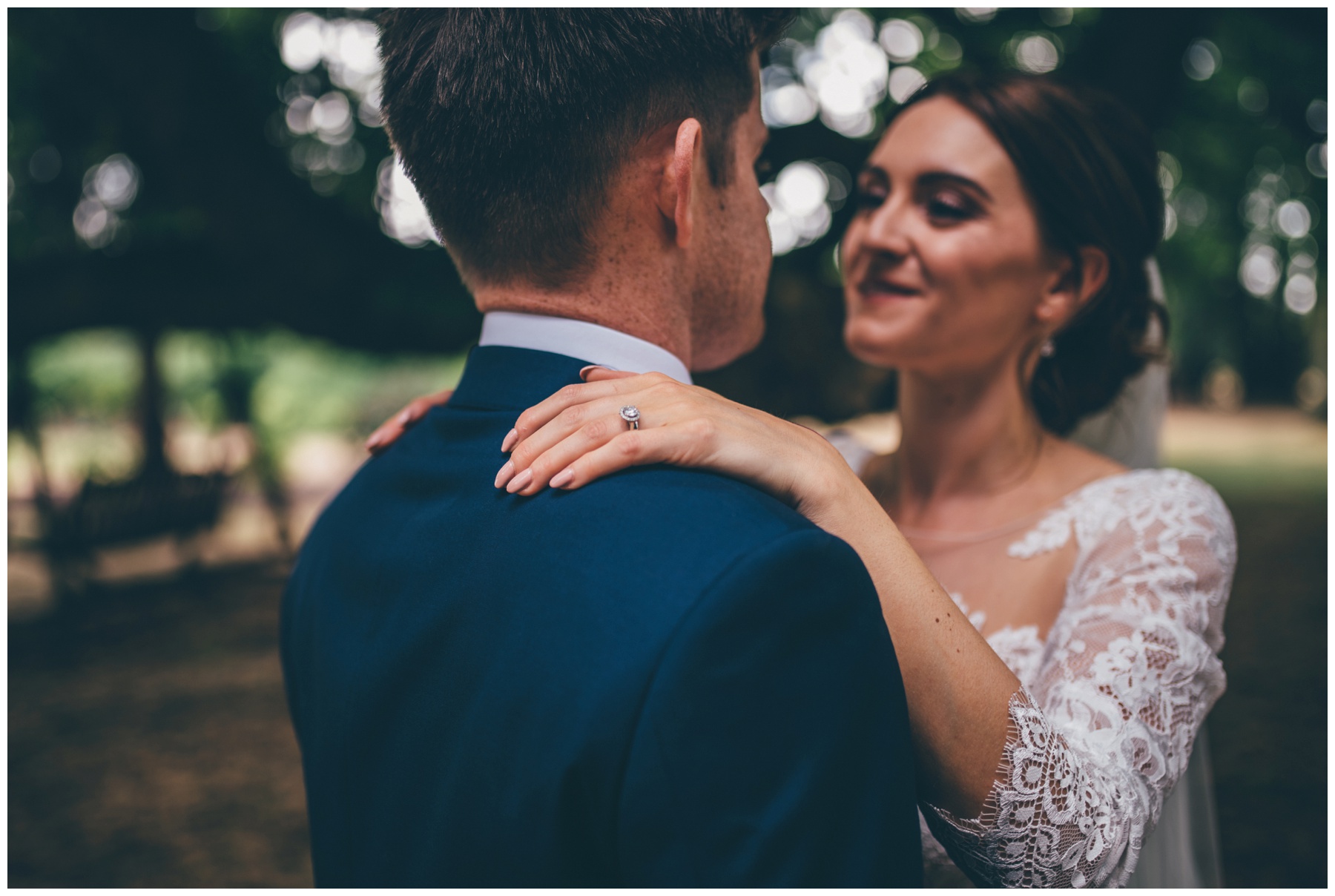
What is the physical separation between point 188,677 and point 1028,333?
25.9 feet

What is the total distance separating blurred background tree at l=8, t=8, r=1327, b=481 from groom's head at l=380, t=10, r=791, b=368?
11.8 feet

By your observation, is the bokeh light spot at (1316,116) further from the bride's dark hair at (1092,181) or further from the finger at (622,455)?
the finger at (622,455)

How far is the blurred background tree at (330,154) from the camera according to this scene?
5262 millimetres

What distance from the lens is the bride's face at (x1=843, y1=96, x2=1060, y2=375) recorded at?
235cm

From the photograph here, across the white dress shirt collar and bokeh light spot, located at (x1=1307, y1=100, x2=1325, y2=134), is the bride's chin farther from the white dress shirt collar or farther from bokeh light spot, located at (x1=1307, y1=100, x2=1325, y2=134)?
bokeh light spot, located at (x1=1307, y1=100, x2=1325, y2=134)

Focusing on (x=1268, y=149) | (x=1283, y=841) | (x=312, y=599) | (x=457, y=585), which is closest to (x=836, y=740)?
(x=457, y=585)

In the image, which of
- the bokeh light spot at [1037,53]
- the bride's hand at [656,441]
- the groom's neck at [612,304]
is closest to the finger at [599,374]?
the bride's hand at [656,441]

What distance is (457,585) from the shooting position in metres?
1.21

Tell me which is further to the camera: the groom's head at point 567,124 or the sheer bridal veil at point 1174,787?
the sheer bridal veil at point 1174,787

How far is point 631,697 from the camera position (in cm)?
98

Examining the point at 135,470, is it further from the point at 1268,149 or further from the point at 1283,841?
the point at 1268,149

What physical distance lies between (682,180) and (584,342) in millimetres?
292

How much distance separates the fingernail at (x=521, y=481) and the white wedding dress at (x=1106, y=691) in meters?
0.92

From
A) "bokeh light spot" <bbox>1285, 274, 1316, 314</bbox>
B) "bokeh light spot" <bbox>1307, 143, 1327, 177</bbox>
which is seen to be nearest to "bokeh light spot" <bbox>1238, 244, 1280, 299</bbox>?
"bokeh light spot" <bbox>1285, 274, 1316, 314</bbox>
